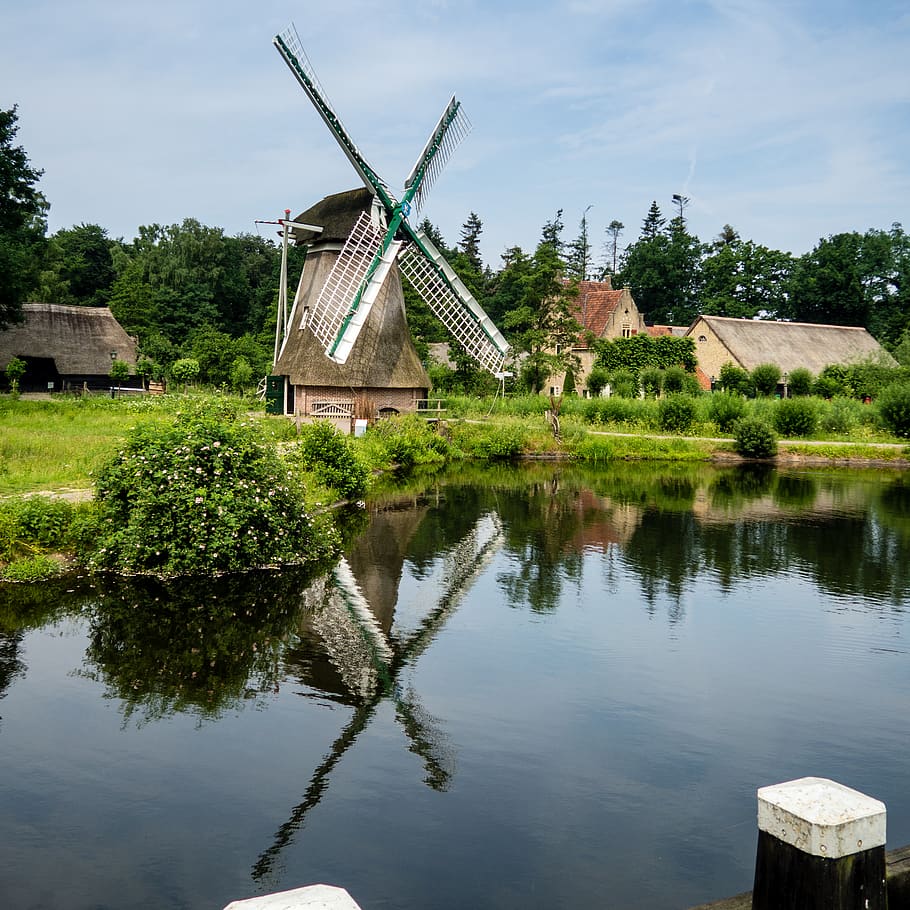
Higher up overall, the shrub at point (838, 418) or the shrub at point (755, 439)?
the shrub at point (838, 418)

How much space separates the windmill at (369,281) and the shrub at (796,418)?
11451mm

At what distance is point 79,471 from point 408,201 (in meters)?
16.0

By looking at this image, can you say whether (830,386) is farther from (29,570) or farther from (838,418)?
(29,570)

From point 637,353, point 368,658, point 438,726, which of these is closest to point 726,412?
point 637,353

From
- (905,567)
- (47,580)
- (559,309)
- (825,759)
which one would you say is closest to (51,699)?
(47,580)

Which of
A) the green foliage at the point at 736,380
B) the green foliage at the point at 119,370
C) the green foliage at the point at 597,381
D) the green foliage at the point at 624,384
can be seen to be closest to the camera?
the green foliage at the point at 119,370

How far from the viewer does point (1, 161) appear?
94.5 ft

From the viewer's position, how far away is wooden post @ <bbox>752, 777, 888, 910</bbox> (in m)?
3.04

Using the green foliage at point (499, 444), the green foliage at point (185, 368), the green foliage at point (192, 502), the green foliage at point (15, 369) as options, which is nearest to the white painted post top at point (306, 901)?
the green foliage at point (192, 502)

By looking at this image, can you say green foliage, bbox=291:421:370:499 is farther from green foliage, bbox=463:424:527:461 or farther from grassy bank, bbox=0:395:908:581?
green foliage, bbox=463:424:527:461

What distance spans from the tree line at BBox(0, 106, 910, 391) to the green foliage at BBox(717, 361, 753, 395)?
7376mm

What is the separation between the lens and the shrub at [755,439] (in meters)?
29.1

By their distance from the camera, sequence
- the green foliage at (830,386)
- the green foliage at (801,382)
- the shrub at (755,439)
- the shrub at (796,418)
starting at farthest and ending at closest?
the green foliage at (830,386)
the green foliage at (801,382)
the shrub at (796,418)
the shrub at (755,439)

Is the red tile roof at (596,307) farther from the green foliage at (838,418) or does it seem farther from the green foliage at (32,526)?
the green foliage at (32,526)
